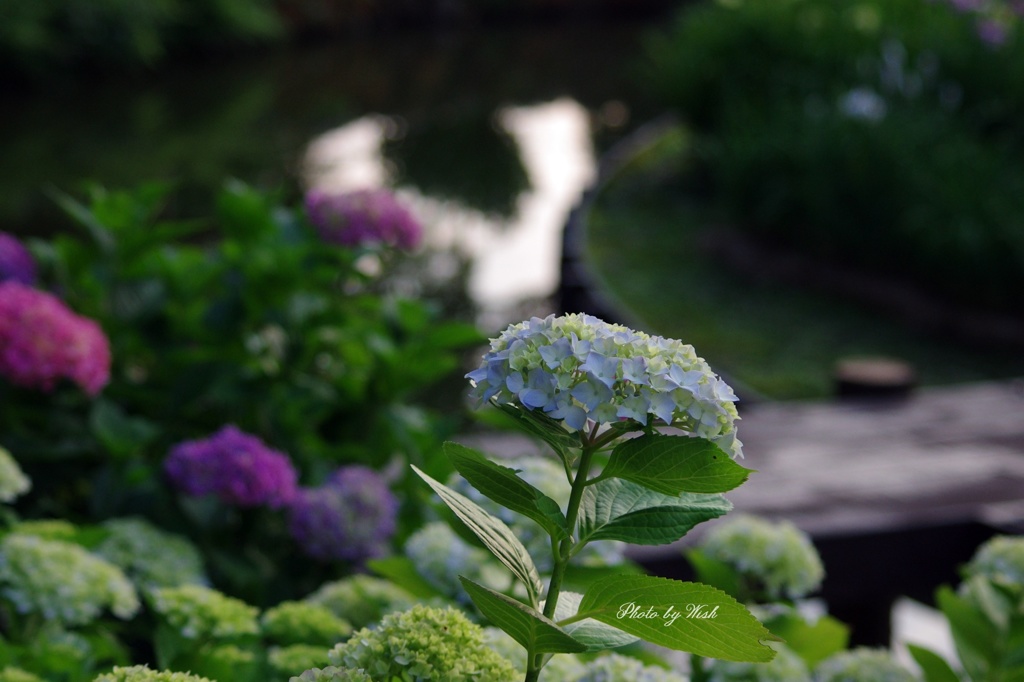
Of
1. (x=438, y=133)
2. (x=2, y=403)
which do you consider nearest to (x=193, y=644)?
(x=2, y=403)

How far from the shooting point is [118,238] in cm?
253

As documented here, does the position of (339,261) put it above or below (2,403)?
above

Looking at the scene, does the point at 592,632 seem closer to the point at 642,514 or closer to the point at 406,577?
the point at 642,514

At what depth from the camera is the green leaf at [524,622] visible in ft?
2.70

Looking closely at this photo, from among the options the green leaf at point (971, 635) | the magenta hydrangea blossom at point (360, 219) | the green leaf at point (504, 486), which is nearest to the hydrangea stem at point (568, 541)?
the green leaf at point (504, 486)

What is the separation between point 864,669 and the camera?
1410mm

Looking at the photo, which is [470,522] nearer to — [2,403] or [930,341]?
[2,403]

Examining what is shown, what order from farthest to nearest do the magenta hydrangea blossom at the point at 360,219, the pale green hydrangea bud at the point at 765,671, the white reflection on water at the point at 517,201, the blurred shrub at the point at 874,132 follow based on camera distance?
the white reflection on water at the point at 517,201
the blurred shrub at the point at 874,132
the magenta hydrangea blossom at the point at 360,219
the pale green hydrangea bud at the point at 765,671

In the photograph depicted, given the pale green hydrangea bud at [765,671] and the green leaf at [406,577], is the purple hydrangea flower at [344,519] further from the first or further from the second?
the pale green hydrangea bud at [765,671]

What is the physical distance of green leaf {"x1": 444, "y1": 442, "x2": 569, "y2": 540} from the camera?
843 mm

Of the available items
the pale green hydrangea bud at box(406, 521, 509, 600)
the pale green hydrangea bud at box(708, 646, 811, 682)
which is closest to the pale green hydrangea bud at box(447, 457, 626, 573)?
the pale green hydrangea bud at box(406, 521, 509, 600)

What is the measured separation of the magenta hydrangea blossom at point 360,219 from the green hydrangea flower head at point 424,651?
1.74 m

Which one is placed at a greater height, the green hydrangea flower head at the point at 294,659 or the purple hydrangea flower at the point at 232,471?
the purple hydrangea flower at the point at 232,471

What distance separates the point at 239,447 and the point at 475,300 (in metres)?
5.54
